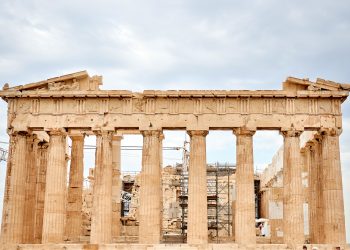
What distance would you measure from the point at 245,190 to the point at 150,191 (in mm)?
4910

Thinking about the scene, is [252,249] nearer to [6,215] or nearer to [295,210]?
[295,210]

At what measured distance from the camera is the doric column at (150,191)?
2938 centimetres

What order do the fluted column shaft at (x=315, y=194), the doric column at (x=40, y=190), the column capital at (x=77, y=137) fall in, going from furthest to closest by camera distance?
the doric column at (x=40, y=190), the column capital at (x=77, y=137), the fluted column shaft at (x=315, y=194)

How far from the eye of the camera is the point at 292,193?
2950 centimetres

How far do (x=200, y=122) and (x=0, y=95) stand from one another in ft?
35.9

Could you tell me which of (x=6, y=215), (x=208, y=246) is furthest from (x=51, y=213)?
(x=208, y=246)

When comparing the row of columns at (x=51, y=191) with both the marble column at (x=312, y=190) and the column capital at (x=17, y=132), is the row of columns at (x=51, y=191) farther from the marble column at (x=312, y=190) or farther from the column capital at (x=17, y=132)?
the marble column at (x=312, y=190)

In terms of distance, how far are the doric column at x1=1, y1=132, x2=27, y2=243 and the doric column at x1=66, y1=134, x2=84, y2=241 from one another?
3.09m

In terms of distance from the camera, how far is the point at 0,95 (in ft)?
102

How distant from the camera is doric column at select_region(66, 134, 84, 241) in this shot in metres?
32.9

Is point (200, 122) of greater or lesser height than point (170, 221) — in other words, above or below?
above

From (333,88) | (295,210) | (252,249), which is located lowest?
(252,249)

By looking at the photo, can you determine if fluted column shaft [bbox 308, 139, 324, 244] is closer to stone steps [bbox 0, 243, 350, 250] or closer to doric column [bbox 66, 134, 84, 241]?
stone steps [bbox 0, 243, 350, 250]

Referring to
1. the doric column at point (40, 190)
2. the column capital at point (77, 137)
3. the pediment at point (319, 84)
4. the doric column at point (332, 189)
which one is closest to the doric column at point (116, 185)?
the column capital at point (77, 137)
